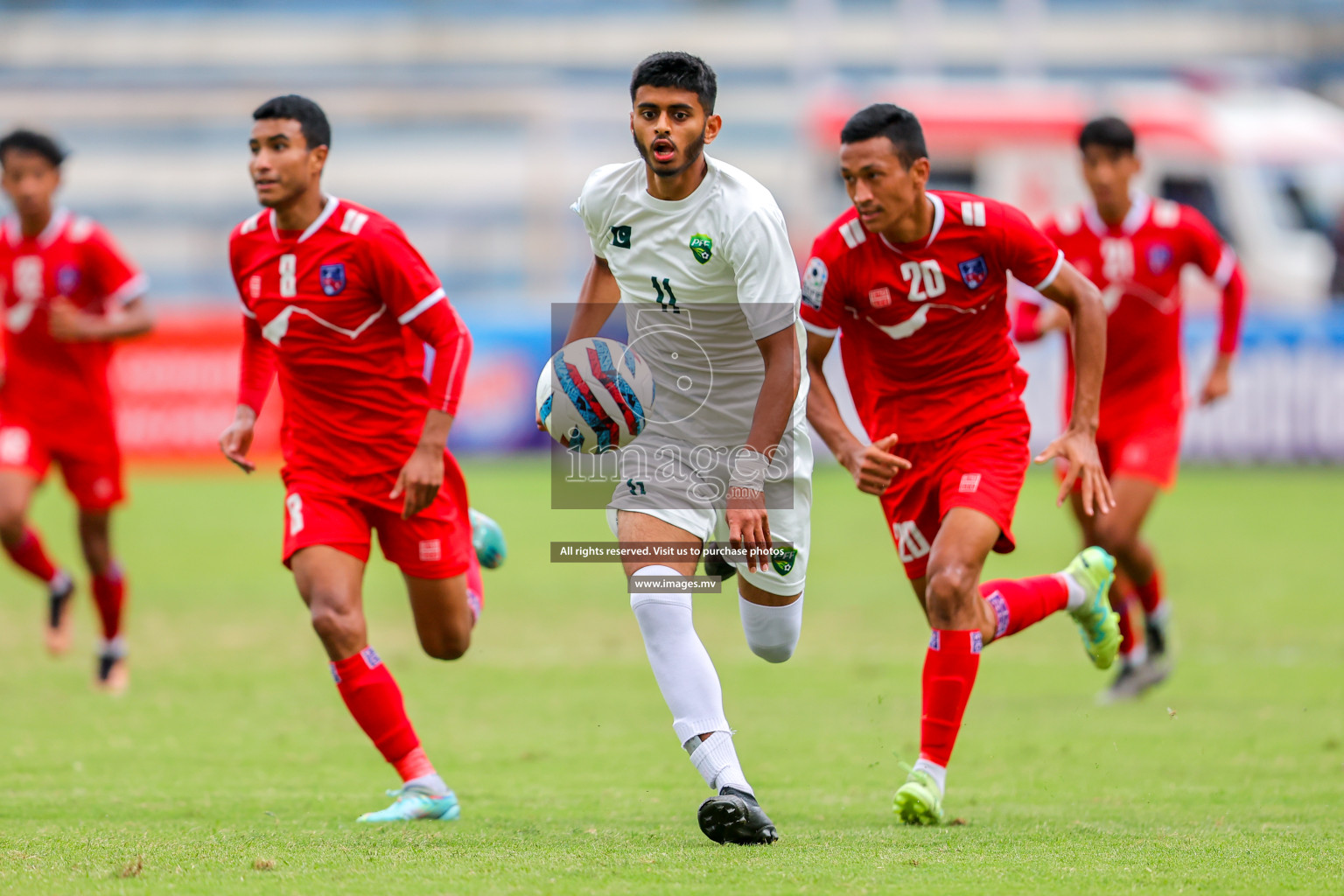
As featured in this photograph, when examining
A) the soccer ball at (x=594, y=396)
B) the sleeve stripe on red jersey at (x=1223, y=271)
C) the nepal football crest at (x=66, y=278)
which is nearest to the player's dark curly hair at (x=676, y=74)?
the soccer ball at (x=594, y=396)

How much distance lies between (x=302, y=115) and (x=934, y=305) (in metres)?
2.54

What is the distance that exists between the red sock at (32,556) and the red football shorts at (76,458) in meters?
0.41

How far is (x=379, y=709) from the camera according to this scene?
20.3ft

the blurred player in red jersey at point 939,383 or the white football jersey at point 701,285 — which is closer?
the white football jersey at point 701,285

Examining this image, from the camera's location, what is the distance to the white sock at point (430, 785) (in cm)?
608

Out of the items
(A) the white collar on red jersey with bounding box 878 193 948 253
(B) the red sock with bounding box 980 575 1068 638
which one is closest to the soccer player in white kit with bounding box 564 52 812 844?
(A) the white collar on red jersey with bounding box 878 193 948 253

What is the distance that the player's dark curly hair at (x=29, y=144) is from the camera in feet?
30.1

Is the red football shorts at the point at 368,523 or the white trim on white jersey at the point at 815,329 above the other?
the white trim on white jersey at the point at 815,329

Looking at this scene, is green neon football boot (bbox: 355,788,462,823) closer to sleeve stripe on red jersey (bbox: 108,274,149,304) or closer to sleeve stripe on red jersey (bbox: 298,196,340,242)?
sleeve stripe on red jersey (bbox: 298,196,340,242)

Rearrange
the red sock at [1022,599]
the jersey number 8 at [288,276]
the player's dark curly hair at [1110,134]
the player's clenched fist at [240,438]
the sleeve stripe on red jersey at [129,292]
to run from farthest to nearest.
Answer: the sleeve stripe on red jersey at [129,292] → the player's dark curly hair at [1110,134] → the player's clenched fist at [240,438] → the red sock at [1022,599] → the jersey number 8 at [288,276]

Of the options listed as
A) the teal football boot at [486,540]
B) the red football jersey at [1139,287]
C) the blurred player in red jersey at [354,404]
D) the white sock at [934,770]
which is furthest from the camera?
the red football jersey at [1139,287]

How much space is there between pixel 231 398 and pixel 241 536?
5.06 metres

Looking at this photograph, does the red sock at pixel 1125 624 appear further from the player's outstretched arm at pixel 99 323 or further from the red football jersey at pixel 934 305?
the player's outstretched arm at pixel 99 323

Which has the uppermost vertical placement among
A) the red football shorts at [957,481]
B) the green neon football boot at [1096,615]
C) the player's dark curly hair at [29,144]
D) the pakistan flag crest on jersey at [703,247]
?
the player's dark curly hair at [29,144]
